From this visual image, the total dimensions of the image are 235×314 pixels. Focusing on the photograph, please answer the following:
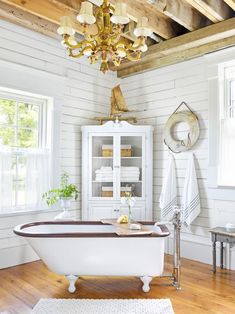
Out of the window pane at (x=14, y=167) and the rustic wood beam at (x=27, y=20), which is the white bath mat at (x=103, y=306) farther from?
the rustic wood beam at (x=27, y=20)

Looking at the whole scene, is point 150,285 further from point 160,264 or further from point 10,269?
point 10,269

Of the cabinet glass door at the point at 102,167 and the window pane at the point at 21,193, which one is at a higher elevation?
the cabinet glass door at the point at 102,167

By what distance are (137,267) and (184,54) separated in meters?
2.94

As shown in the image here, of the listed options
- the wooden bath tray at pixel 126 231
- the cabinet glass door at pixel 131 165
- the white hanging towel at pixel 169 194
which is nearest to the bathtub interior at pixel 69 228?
the wooden bath tray at pixel 126 231

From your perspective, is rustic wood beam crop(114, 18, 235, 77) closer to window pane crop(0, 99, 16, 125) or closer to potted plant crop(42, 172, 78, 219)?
window pane crop(0, 99, 16, 125)

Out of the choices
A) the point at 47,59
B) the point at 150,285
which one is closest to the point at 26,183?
the point at 47,59

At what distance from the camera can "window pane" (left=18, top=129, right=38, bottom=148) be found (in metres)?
4.03

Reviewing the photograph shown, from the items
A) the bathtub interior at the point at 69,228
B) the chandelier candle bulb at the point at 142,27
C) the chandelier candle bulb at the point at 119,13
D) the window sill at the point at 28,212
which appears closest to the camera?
the chandelier candle bulb at the point at 119,13

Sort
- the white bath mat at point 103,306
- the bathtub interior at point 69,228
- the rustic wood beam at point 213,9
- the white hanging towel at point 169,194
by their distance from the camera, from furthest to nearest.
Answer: the white hanging towel at point 169,194
the bathtub interior at point 69,228
the rustic wood beam at point 213,9
the white bath mat at point 103,306

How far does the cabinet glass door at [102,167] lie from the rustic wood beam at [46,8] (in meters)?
1.60

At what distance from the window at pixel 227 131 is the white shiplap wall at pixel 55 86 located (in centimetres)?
192

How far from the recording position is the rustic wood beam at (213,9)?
10.5 feet

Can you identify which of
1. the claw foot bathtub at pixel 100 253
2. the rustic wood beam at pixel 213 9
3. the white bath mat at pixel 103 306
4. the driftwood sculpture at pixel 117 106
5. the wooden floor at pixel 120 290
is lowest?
the wooden floor at pixel 120 290

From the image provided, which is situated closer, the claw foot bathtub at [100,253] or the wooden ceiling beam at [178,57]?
the claw foot bathtub at [100,253]
